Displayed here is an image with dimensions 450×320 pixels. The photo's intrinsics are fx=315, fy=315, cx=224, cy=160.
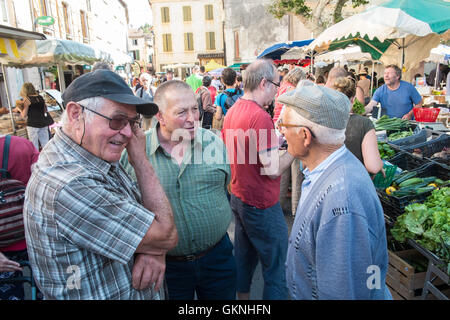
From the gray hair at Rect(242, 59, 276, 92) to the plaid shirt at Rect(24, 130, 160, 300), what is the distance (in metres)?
1.78

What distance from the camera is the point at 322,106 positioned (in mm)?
1454

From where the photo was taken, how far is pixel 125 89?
4.31ft

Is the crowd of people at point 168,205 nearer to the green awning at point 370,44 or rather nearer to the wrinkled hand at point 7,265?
the wrinkled hand at point 7,265

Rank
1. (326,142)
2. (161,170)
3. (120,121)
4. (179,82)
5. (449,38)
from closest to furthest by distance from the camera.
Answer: (120,121)
(326,142)
(161,170)
(179,82)
(449,38)

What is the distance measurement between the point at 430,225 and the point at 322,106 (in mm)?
1773

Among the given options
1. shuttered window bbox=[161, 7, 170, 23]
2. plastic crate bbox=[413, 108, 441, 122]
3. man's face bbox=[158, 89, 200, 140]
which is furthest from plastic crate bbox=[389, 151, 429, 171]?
shuttered window bbox=[161, 7, 170, 23]

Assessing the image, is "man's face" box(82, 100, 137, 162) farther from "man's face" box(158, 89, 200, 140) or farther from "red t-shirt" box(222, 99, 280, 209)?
"red t-shirt" box(222, 99, 280, 209)

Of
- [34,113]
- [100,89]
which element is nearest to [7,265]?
[100,89]

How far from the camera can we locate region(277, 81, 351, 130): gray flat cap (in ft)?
4.78

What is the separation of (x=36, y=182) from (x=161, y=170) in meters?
0.89

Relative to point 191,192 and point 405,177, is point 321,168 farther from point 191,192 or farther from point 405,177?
point 405,177

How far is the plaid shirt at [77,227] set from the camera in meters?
1.10
